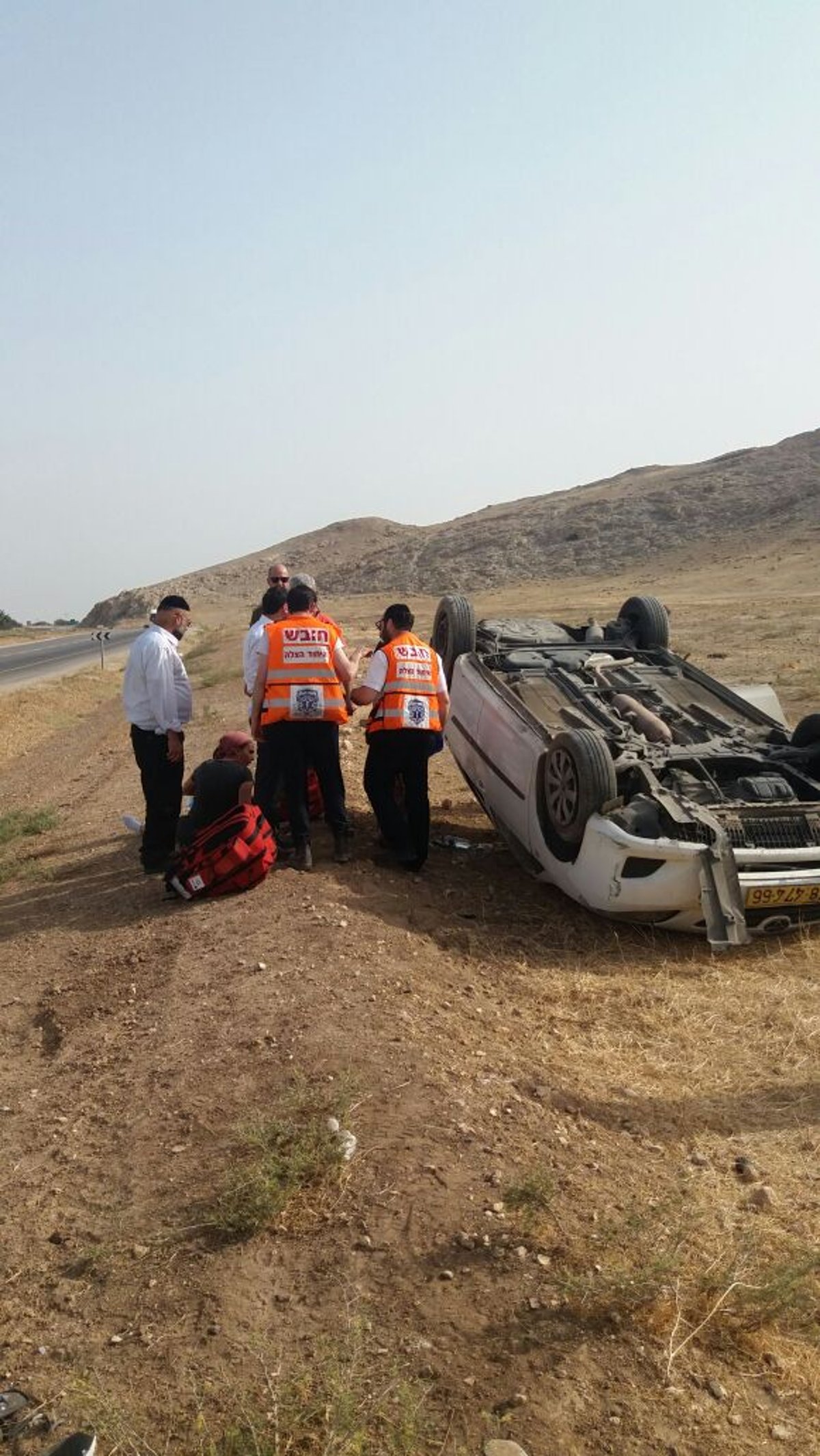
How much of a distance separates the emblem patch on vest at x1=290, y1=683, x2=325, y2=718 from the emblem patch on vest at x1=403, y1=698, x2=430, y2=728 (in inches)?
20.2

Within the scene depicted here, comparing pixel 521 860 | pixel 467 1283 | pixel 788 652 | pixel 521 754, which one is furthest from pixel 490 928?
pixel 788 652

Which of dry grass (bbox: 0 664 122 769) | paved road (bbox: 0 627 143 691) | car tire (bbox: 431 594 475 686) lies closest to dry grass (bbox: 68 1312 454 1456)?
car tire (bbox: 431 594 475 686)

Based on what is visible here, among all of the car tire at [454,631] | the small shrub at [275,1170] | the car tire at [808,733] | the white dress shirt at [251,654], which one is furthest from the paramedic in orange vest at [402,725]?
the small shrub at [275,1170]

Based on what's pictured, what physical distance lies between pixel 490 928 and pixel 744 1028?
166 cm

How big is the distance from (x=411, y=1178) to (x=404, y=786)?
3651 mm

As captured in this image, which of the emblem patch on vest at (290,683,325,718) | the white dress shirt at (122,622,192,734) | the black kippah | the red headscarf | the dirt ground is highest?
the black kippah

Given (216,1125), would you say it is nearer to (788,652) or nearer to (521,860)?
(521,860)

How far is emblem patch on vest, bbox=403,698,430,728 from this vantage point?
261 inches

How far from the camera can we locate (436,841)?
25.8 feet

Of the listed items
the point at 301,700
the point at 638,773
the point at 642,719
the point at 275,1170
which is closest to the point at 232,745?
the point at 301,700

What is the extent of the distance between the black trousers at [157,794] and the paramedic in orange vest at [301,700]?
0.60 m

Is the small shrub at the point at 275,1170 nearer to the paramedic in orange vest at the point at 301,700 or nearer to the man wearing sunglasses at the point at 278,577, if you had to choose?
the paramedic in orange vest at the point at 301,700

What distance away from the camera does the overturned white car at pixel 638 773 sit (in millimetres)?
5680

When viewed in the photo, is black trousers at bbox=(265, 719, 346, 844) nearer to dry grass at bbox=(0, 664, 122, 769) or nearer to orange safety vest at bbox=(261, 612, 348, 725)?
orange safety vest at bbox=(261, 612, 348, 725)
